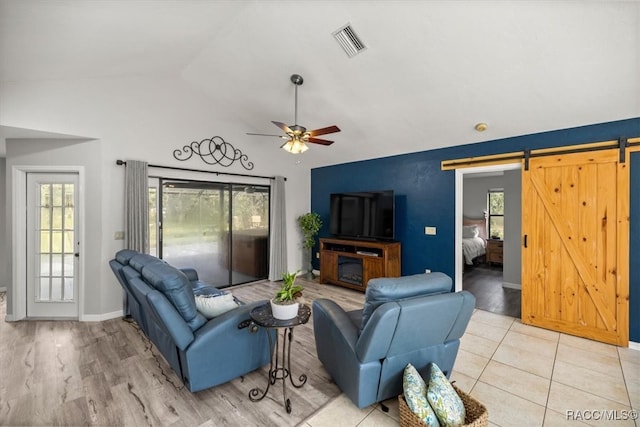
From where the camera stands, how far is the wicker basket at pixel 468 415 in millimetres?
1673

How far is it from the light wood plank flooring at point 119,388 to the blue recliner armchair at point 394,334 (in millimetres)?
435

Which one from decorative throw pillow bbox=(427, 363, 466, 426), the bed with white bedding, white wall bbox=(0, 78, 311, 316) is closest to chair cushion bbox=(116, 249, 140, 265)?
white wall bbox=(0, 78, 311, 316)

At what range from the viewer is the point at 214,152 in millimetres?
4812

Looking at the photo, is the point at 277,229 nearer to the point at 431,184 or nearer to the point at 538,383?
the point at 431,184

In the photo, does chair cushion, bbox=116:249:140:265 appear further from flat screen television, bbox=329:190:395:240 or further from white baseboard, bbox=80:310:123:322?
flat screen television, bbox=329:190:395:240

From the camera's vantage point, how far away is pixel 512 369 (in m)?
2.56

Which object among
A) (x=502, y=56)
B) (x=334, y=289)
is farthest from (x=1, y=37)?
(x=334, y=289)

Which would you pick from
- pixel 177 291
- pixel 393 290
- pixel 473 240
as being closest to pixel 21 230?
pixel 177 291

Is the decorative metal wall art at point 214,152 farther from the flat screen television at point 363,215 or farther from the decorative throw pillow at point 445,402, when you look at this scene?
the decorative throw pillow at point 445,402

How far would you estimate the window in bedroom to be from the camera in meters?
7.64

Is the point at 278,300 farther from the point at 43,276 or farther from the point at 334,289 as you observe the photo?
the point at 43,276

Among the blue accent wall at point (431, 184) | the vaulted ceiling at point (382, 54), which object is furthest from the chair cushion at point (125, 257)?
the blue accent wall at point (431, 184)

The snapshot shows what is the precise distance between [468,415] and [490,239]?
262 inches

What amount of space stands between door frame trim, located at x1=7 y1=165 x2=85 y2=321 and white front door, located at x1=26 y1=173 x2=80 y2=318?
2.1 inches
